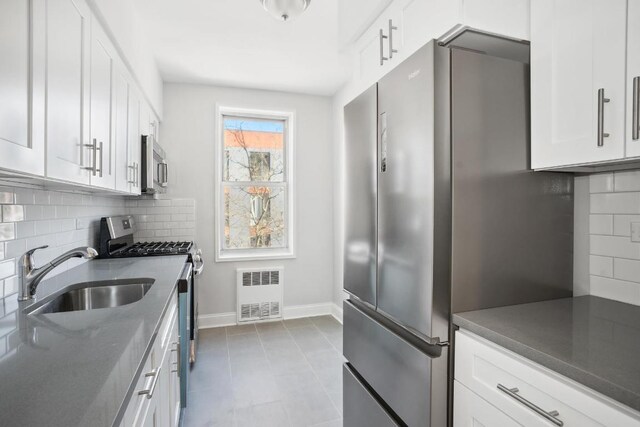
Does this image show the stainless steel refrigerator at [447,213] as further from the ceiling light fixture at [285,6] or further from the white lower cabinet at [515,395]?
the ceiling light fixture at [285,6]

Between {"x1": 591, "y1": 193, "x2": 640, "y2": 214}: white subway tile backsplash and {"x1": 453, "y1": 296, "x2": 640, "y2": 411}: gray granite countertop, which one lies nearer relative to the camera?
{"x1": 453, "y1": 296, "x2": 640, "y2": 411}: gray granite countertop

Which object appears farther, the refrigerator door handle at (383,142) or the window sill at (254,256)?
the window sill at (254,256)

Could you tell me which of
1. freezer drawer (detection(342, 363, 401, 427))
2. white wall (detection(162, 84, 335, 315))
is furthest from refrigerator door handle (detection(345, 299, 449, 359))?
white wall (detection(162, 84, 335, 315))

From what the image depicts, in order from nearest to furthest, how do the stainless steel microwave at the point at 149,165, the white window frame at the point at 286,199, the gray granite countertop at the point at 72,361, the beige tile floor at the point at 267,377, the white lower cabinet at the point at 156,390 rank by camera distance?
the gray granite countertop at the point at 72,361
the white lower cabinet at the point at 156,390
the beige tile floor at the point at 267,377
the stainless steel microwave at the point at 149,165
the white window frame at the point at 286,199

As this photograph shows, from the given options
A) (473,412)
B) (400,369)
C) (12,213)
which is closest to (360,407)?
(400,369)

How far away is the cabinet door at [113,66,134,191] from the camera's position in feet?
6.00

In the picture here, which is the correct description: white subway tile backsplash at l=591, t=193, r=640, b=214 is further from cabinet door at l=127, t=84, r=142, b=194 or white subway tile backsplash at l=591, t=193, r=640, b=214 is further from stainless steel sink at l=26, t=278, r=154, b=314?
cabinet door at l=127, t=84, r=142, b=194

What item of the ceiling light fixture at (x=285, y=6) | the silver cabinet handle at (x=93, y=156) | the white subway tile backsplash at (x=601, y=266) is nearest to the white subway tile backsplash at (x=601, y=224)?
the white subway tile backsplash at (x=601, y=266)

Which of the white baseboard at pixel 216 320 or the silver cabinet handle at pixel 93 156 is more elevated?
the silver cabinet handle at pixel 93 156

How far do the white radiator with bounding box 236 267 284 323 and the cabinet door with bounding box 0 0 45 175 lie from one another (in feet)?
9.34

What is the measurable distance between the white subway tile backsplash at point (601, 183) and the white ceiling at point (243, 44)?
6.20 ft

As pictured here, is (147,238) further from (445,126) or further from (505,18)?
(505,18)

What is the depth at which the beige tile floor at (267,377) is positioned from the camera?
2.08 metres

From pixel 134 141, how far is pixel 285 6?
1389mm
